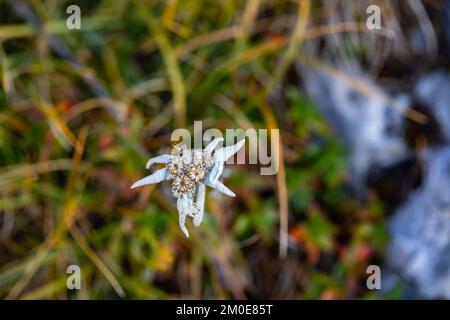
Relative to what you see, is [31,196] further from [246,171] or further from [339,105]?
[339,105]

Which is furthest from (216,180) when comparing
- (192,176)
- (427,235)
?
(427,235)

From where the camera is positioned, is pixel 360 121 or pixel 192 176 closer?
pixel 192 176

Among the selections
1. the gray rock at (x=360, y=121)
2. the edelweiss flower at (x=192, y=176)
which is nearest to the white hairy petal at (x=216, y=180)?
the edelweiss flower at (x=192, y=176)

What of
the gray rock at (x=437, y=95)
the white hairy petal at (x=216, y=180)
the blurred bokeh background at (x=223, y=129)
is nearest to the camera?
the white hairy petal at (x=216, y=180)

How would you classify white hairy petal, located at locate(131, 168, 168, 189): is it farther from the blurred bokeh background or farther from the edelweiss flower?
the blurred bokeh background

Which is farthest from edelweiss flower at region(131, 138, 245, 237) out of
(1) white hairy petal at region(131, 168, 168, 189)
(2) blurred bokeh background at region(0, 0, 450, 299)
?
(2) blurred bokeh background at region(0, 0, 450, 299)

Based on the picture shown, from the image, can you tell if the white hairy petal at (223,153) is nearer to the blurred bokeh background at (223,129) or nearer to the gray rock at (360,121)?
the blurred bokeh background at (223,129)

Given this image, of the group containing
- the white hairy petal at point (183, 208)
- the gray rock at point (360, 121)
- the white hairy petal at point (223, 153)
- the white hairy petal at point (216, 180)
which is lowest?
the white hairy petal at point (183, 208)

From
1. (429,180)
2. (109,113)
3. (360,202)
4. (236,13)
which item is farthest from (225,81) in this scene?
(429,180)

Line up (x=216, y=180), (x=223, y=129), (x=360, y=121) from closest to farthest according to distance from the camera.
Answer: (x=216, y=180) < (x=223, y=129) < (x=360, y=121)

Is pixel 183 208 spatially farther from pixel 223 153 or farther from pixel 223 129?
pixel 223 129
